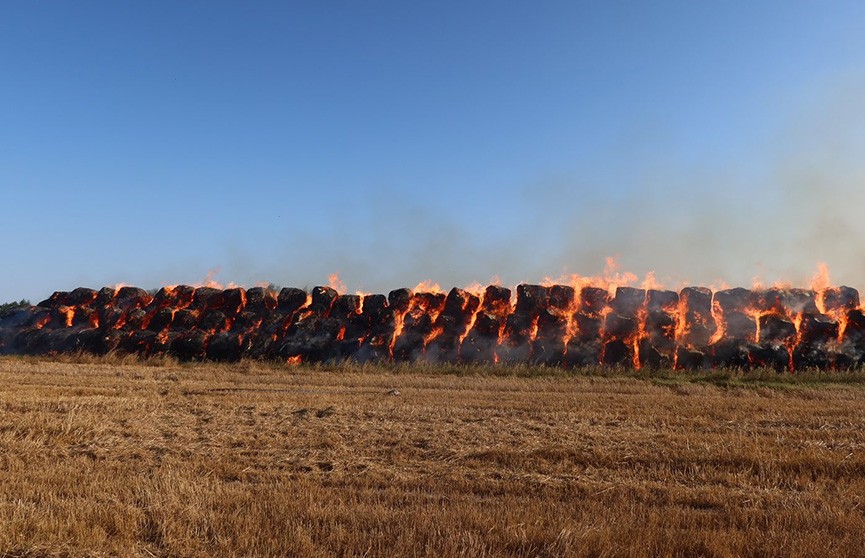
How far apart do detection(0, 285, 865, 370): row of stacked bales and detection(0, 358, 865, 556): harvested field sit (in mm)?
9221

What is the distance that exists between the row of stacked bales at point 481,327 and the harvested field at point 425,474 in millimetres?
9221

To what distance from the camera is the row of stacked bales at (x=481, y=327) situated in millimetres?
25219

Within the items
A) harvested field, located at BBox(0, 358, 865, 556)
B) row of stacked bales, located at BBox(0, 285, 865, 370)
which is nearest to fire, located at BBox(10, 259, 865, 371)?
row of stacked bales, located at BBox(0, 285, 865, 370)

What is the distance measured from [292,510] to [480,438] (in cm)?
480

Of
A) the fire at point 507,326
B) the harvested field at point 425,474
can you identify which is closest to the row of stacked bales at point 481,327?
the fire at point 507,326

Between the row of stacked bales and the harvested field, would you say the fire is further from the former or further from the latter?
the harvested field

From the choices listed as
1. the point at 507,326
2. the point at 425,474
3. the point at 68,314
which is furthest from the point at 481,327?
the point at 68,314

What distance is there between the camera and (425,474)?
28.7 ft

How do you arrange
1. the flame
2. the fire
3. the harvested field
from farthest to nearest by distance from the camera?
the flame → the fire → the harvested field

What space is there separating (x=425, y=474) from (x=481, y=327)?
19.5 metres

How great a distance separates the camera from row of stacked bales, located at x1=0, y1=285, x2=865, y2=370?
2522 centimetres

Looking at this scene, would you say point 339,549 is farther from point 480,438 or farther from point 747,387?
point 747,387

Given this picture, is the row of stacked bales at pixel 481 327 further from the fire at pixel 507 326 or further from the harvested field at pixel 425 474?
the harvested field at pixel 425 474

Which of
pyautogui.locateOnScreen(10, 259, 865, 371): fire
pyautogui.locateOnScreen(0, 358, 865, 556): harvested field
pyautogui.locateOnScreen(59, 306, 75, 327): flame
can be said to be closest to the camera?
pyautogui.locateOnScreen(0, 358, 865, 556): harvested field
